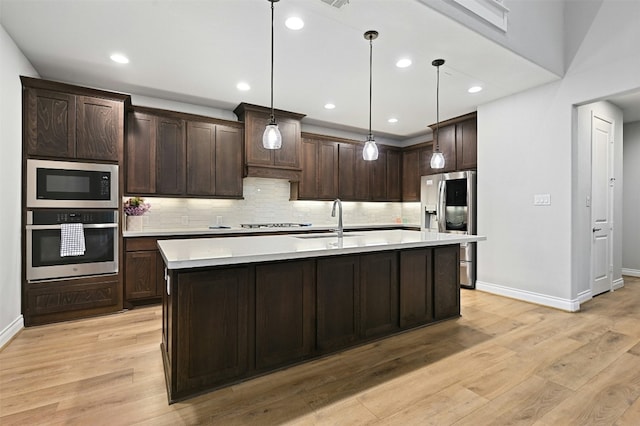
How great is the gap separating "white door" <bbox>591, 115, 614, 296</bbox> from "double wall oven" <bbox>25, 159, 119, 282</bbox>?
5.89 metres

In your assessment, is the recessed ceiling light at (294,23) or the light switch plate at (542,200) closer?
the recessed ceiling light at (294,23)

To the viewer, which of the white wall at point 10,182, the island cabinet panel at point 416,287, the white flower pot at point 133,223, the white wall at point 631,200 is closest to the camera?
the white wall at point 10,182

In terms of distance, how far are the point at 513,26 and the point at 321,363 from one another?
3.48 m

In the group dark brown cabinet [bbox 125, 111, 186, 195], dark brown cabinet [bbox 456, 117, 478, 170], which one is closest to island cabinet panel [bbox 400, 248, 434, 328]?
dark brown cabinet [bbox 456, 117, 478, 170]

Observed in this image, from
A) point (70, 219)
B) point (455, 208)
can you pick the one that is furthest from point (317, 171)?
point (70, 219)

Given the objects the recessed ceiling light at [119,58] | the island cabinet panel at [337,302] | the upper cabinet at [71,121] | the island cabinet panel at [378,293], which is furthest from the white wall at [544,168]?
the upper cabinet at [71,121]

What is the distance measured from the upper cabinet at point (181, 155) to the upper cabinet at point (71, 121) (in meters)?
0.48

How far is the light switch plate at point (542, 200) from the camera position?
150 inches

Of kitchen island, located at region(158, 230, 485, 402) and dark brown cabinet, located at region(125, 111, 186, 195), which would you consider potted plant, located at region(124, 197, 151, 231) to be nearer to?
dark brown cabinet, located at region(125, 111, 186, 195)

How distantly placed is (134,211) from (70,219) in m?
0.75

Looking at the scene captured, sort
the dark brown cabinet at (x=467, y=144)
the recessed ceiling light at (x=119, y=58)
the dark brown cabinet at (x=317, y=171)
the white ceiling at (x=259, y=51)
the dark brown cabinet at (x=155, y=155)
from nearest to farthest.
A: the white ceiling at (x=259, y=51)
the recessed ceiling light at (x=119, y=58)
the dark brown cabinet at (x=155, y=155)
the dark brown cabinet at (x=467, y=144)
the dark brown cabinet at (x=317, y=171)

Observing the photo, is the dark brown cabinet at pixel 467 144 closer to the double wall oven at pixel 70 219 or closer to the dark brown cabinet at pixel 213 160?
the dark brown cabinet at pixel 213 160

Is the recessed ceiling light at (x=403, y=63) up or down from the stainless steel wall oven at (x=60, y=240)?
up

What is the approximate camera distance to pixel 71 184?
11.2 feet
